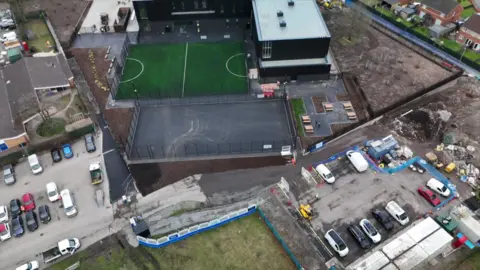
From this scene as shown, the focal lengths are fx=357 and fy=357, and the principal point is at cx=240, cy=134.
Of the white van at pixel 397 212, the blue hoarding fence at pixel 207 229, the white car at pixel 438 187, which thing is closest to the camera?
the blue hoarding fence at pixel 207 229

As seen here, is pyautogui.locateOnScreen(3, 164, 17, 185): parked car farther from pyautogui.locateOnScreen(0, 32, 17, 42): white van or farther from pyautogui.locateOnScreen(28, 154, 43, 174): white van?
pyautogui.locateOnScreen(0, 32, 17, 42): white van

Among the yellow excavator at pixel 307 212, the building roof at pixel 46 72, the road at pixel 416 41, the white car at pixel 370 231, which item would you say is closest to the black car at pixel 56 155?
the building roof at pixel 46 72

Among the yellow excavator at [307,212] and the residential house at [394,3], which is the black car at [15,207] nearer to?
the yellow excavator at [307,212]

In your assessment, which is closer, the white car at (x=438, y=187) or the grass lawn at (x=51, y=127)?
the white car at (x=438, y=187)

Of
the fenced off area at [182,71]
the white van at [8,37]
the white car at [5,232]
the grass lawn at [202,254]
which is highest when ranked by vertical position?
the white van at [8,37]

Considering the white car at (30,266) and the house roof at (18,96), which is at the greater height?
the house roof at (18,96)

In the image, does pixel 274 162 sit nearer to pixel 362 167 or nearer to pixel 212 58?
pixel 362 167

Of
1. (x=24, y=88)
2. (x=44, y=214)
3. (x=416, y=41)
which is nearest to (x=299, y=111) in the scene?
(x=416, y=41)
